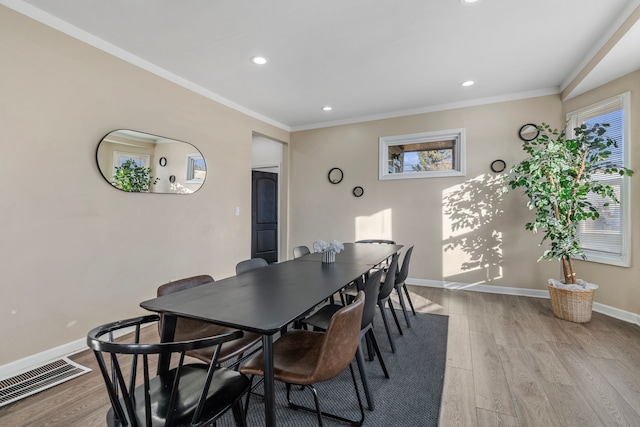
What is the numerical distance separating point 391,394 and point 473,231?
9.82 ft

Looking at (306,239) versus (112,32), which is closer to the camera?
(112,32)

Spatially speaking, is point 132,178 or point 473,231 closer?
point 132,178

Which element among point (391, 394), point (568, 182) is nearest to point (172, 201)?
point (391, 394)

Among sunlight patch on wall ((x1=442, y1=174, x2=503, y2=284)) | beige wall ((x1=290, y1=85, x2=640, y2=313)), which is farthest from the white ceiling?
sunlight patch on wall ((x1=442, y1=174, x2=503, y2=284))

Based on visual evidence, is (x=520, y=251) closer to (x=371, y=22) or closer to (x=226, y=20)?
(x=371, y=22)

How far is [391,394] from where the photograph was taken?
191 cm

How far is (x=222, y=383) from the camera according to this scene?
4.14 ft

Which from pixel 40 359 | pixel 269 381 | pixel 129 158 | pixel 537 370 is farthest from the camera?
pixel 129 158

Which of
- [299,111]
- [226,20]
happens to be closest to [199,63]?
[226,20]

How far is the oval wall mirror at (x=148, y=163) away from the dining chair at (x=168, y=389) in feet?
6.59

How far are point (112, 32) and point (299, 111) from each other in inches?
99.6

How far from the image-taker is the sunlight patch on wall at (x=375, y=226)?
471 centimetres

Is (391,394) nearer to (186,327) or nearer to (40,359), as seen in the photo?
(186,327)

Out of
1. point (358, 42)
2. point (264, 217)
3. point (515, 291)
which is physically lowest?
point (515, 291)
